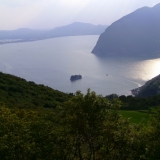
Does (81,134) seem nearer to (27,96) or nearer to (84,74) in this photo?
(27,96)

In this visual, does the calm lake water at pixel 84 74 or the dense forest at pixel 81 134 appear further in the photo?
the calm lake water at pixel 84 74

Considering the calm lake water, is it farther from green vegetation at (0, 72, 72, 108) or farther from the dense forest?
the dense forest

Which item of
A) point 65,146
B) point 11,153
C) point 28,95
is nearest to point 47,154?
point 65,146

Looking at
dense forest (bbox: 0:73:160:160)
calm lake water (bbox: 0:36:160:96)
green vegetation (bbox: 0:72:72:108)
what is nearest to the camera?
dense forest (bbox: 0:73:160:160)

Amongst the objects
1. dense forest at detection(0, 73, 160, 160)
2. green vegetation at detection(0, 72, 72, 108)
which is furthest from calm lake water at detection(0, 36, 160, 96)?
dense forest at detection(0, 73, 160, 160)

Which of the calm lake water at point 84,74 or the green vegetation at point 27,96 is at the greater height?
the calm lake water at point 84,74

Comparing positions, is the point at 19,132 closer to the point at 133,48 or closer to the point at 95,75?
the point at 95,75

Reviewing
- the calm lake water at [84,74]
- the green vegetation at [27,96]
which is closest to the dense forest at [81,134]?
the green vegetation at [27,96]

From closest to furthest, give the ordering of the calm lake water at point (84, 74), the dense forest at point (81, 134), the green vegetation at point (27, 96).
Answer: the dense forest at point (81, 134), the green vegetation at point (27, 96), the calm lake water at point (84, 74)

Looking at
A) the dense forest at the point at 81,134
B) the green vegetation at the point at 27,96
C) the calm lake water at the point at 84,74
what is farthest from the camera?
the calm lake water at the point at 84,74

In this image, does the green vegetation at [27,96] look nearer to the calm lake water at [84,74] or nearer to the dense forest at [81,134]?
the dense forest at [81,134]

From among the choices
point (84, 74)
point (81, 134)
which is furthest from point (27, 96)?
point (84, 74)
